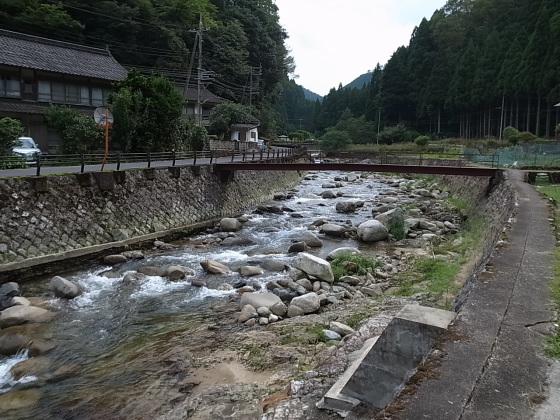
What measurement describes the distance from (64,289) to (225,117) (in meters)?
36.4

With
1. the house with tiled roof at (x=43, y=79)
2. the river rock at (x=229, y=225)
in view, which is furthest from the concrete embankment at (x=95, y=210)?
the house with tiled roof at (x=43, y=79)

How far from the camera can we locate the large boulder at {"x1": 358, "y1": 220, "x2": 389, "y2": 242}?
17734 mm

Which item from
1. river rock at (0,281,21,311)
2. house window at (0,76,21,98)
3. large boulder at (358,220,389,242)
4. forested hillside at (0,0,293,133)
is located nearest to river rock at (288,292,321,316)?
river rock at (0,281,21,311)

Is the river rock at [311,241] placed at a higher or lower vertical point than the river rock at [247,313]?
higher

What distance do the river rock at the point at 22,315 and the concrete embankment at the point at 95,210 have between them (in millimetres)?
2852

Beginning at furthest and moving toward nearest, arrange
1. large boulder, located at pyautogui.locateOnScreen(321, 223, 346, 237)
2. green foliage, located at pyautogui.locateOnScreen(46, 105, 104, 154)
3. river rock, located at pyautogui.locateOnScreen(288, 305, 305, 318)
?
green foliage, located at pyautogui.locateOnScreen(46, 105, 104, 154), large boulder, located at pyautogui.locateOnScreen(321, 223, 346, 237), river rock, located at pyautogui.locateOnScreen(288, 305, 305, 318)

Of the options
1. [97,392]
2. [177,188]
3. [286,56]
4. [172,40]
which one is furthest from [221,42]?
[97,392]

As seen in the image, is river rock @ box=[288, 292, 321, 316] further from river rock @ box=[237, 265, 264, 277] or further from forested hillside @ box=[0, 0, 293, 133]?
forested hillside @ box=[0, 0, 293, 133]

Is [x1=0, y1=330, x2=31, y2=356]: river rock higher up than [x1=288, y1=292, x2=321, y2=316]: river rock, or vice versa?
[x1=288, y1=292, x2=321, y2=316]: river rock

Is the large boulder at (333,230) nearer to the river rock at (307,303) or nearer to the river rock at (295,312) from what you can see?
the river rock at (307,303)

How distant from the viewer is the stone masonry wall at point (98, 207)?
12.8 m

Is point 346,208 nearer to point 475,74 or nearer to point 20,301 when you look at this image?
point 20,301

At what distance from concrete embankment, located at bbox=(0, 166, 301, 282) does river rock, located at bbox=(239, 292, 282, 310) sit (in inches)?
266

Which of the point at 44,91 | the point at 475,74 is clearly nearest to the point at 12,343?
the point at 44,91
